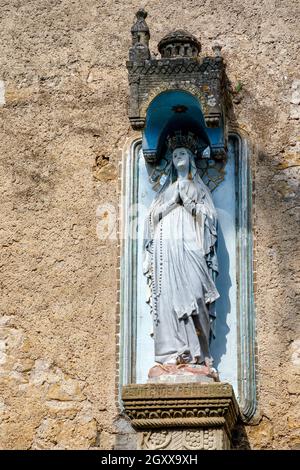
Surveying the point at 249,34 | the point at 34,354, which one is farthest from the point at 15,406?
the point at 249,34

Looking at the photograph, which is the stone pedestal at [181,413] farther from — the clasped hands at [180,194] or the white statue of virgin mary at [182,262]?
the clasped hands at [180,194]

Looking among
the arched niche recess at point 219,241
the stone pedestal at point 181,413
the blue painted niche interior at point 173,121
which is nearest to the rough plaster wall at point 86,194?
the arched niche recess at point 219,241

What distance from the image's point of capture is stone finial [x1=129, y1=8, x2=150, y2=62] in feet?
28.4

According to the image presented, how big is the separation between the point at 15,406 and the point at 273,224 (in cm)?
182

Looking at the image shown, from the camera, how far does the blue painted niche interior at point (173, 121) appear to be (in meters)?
8.73

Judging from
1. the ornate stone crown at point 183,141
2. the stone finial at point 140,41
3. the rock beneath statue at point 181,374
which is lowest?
the rock beneath statue at point 181,374

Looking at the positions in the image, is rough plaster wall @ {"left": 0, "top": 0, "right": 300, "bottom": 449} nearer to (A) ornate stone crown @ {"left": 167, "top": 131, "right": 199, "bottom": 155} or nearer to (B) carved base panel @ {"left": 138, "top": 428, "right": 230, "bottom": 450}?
(A) ornate stone crown @ {"left": 167, "top": 131, "right": 199, "bottom": 155}

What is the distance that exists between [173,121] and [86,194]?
689 mm

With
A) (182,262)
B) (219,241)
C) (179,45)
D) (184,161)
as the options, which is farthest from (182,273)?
(179,45)

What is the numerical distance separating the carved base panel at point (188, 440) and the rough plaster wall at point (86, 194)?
0.49 meters

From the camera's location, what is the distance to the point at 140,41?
28.7 ft

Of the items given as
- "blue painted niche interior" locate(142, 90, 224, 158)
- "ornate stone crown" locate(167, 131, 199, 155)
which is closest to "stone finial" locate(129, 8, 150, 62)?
"blue painted niche interior" locate(142, 90, 224, 158)

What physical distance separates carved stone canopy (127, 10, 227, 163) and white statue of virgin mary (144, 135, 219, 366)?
0.81ft

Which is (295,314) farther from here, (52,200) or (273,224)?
(52,200)
